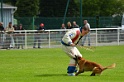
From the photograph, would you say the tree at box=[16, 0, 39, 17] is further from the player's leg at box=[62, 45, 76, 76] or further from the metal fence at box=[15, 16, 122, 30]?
the player's leg at box=[62, 45, 76, 76]

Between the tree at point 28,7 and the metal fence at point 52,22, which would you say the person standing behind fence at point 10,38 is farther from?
the tree at point 28,7

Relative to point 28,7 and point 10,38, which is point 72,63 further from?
point 28,7

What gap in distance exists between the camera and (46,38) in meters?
32.8

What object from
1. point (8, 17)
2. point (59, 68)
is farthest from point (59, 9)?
point (59, 68)

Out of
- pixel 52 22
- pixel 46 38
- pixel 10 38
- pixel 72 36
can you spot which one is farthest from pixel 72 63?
pixel 52 22

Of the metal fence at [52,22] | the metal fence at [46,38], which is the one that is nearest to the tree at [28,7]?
the metal fence at [52,22]

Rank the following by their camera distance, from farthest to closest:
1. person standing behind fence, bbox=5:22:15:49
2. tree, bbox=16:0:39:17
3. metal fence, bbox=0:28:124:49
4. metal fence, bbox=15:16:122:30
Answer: tree, bbox=16:0:39:17 < metal fence, bbox=15:16:122:30 < metal fence, bbox=0:28:124:49 < person standing behind fence, bbox=5:22:15:49

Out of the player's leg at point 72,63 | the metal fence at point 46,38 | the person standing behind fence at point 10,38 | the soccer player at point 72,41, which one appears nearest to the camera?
the soccer player at point 72,41

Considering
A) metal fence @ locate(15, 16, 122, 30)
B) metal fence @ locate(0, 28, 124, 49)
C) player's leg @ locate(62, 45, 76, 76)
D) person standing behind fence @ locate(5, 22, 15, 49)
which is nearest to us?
player's leg @ locate(62, 45, 76, 76)

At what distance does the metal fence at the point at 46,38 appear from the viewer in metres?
31.4

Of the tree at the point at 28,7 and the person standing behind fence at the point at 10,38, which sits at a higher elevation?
the tree at the point at 28,7

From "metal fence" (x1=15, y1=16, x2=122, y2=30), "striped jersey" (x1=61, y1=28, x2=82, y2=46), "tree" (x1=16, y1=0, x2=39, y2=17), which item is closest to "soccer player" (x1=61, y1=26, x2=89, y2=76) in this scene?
"striped jersey" (x1=61, y1=28, x2=82, y2=46)

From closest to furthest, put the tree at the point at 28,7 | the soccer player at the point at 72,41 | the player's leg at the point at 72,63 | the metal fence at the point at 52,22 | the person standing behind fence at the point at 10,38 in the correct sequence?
the soccer player at the point at 72,41
the player's leg at the point at 72,63
the person standing behind fence at the point at 10,38
the metal fence at the point at 52,22
the tree at the point at 28,7

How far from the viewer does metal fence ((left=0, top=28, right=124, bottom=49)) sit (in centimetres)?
3136
